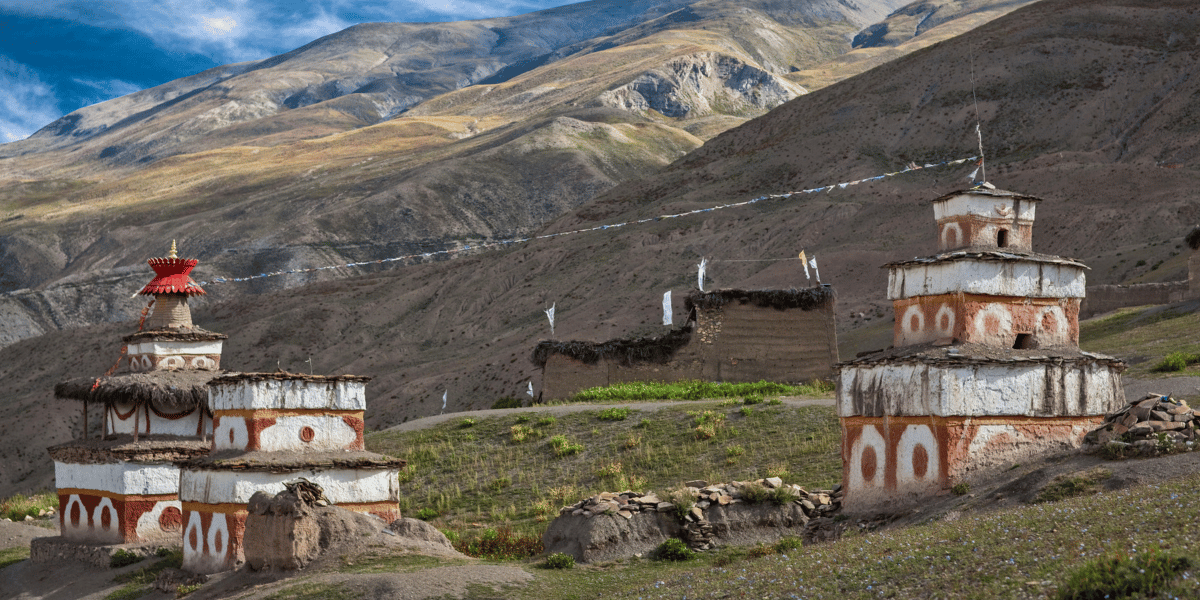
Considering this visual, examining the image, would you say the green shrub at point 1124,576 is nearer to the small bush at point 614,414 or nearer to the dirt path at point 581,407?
the dirt path at point 581,407

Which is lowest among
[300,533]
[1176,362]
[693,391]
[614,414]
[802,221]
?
[300,533]

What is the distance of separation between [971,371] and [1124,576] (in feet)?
20.9

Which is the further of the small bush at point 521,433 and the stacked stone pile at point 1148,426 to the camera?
the small bush at point 521,433

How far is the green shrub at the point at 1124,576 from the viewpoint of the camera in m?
9.66

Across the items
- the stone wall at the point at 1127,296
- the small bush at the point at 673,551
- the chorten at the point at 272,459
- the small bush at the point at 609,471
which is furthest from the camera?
the stone wall at the point at 1127,296

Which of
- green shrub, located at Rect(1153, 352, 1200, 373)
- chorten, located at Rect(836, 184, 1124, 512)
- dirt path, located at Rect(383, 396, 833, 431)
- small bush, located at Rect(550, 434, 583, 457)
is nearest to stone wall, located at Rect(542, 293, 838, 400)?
dirt path, located at Rect(383, 396, 833, 431)

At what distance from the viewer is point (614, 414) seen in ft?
93.2

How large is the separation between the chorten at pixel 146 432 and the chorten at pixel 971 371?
565 inches

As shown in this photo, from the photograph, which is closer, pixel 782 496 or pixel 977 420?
pixel 977 420

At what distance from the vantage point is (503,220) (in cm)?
10444

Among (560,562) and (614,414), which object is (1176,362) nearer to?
(614,414)

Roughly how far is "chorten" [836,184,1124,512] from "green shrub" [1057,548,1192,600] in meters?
5.83

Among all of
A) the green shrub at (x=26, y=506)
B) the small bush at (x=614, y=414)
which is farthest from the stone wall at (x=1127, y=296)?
the green shrub at (x=26, y=506)

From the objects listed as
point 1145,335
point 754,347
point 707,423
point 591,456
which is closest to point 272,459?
point 591,456
